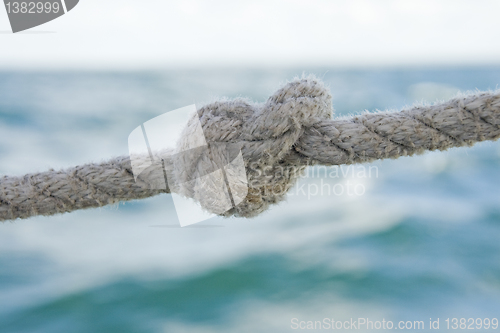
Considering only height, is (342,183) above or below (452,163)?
above

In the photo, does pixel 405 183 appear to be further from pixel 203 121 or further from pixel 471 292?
pixel 203 121

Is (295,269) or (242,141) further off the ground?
(242,141)

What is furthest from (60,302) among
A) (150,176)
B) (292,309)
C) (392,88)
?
(392,88)

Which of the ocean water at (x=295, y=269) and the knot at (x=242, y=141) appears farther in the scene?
the ocean water at (x=295, y=269)

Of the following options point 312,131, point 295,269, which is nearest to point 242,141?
point 312,131

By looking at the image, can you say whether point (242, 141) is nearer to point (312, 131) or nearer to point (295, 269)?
point (312, 131)

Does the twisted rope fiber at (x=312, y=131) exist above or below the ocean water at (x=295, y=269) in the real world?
above

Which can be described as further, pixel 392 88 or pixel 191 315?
pixel 392 88
